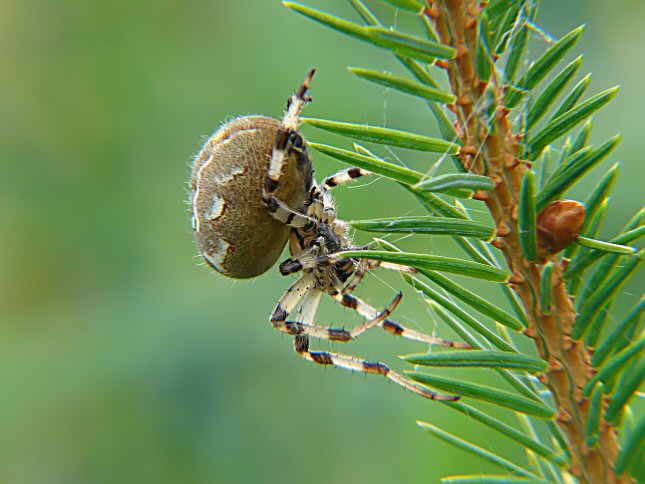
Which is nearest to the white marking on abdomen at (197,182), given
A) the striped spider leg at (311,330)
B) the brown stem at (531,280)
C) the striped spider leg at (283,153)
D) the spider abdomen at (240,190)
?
the spider abdomen at (240,190)

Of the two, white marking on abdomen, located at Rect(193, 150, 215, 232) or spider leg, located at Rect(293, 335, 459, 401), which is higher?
white marking on abdomen, located at Rect(193, 150, 215, 232)

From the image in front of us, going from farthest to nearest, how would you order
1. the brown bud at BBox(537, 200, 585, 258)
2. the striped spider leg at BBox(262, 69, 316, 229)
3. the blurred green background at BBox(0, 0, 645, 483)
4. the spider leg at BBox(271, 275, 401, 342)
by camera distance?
the blurred green background at BBox(0, 0, 645, 483)
the spider leg at BBox(271, 275, 401, 342)
the striped spider leg at BBox(262, 69, 316, 229)
the brown bud at BBox(537, 200, 585, 258)

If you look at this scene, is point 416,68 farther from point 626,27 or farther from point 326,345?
point 626,27

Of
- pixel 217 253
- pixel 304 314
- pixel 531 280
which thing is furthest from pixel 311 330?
pixel 531 280

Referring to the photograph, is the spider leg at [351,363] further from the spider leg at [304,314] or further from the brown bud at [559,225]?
the brown bud at [559,225]

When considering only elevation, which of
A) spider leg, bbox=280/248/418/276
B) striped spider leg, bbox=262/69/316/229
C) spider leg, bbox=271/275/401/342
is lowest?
spider leg, bbox=271/275/401/342

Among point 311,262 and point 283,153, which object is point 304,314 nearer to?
point 311,262

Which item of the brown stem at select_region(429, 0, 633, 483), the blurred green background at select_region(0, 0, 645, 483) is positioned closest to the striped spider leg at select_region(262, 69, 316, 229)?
the blurred green background at select_region(0, 0, 645, 483)

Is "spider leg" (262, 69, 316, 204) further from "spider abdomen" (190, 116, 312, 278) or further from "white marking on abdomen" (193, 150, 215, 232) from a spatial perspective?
"white marking on abdomen" (193, 150, 215, 232)
